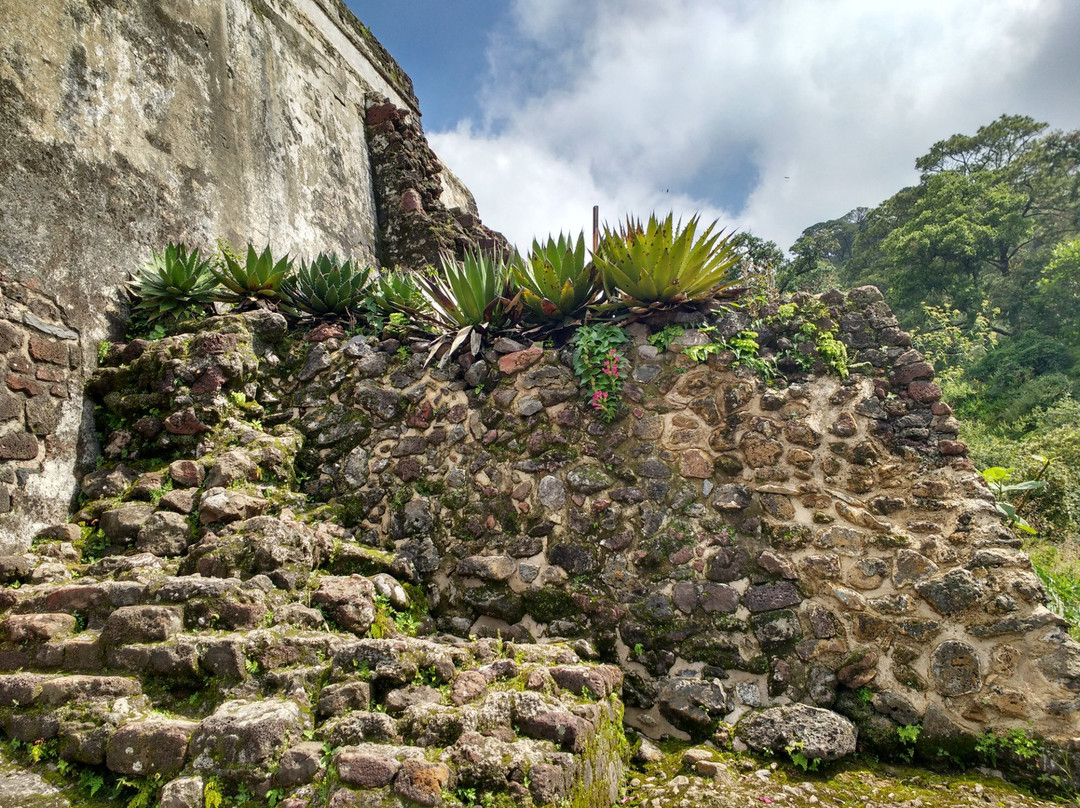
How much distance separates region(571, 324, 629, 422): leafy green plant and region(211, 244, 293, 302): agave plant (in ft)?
8.42

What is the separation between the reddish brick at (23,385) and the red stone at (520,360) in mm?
2817

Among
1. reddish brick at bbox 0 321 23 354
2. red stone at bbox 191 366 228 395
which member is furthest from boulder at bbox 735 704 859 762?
reddish brick at bbox 0 321 23 354

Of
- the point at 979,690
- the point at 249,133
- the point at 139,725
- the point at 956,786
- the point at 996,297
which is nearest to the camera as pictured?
the point at 139,725

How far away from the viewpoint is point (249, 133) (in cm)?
590

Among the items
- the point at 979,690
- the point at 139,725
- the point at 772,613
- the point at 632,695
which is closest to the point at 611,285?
the point at 772,613

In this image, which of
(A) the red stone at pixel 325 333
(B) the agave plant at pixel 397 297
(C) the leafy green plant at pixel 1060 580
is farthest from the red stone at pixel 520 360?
(C) the leafy green plant at pixel 1060 580

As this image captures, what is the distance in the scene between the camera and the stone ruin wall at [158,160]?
3717 mm

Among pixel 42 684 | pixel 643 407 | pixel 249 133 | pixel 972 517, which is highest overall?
pixel 249 133

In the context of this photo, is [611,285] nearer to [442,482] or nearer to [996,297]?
[442,482]

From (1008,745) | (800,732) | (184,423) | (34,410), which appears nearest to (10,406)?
(34,410)

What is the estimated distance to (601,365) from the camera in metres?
3.70

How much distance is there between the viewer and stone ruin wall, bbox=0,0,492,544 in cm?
372

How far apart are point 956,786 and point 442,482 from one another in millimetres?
2949

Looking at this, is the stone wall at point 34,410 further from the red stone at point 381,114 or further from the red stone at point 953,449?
the red stone at point 381,114
